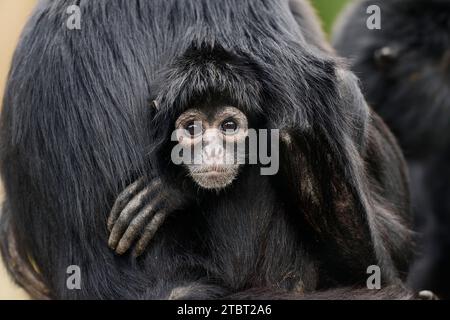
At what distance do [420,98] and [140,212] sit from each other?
Answer: 5.64 metres

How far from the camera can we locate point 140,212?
5.18 metres

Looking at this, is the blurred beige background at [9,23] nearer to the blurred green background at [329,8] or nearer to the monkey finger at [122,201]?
the monkey finger at [122,201]

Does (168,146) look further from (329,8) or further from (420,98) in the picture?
(329,8)

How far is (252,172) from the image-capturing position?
541 cm

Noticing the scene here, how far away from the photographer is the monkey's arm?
5199mm

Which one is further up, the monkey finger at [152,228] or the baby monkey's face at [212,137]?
the baby monkey's face at [212,137]

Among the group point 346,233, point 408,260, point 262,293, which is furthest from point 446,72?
point 262,293

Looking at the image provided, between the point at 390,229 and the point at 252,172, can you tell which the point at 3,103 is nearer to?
the point at 252,172

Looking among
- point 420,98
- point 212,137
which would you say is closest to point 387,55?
point 420,98

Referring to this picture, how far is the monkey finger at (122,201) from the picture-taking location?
526cm

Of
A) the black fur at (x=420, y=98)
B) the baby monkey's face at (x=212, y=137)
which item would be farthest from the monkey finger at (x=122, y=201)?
the black fur at (x=420, y=98)

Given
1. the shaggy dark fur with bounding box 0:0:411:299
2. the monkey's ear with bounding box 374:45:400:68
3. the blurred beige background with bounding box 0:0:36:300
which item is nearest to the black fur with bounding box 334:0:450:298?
the monkey's ear with bounding box 374:45:400:68

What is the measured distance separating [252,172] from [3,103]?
78.0 inches

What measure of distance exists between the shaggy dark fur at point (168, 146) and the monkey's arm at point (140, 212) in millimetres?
105
